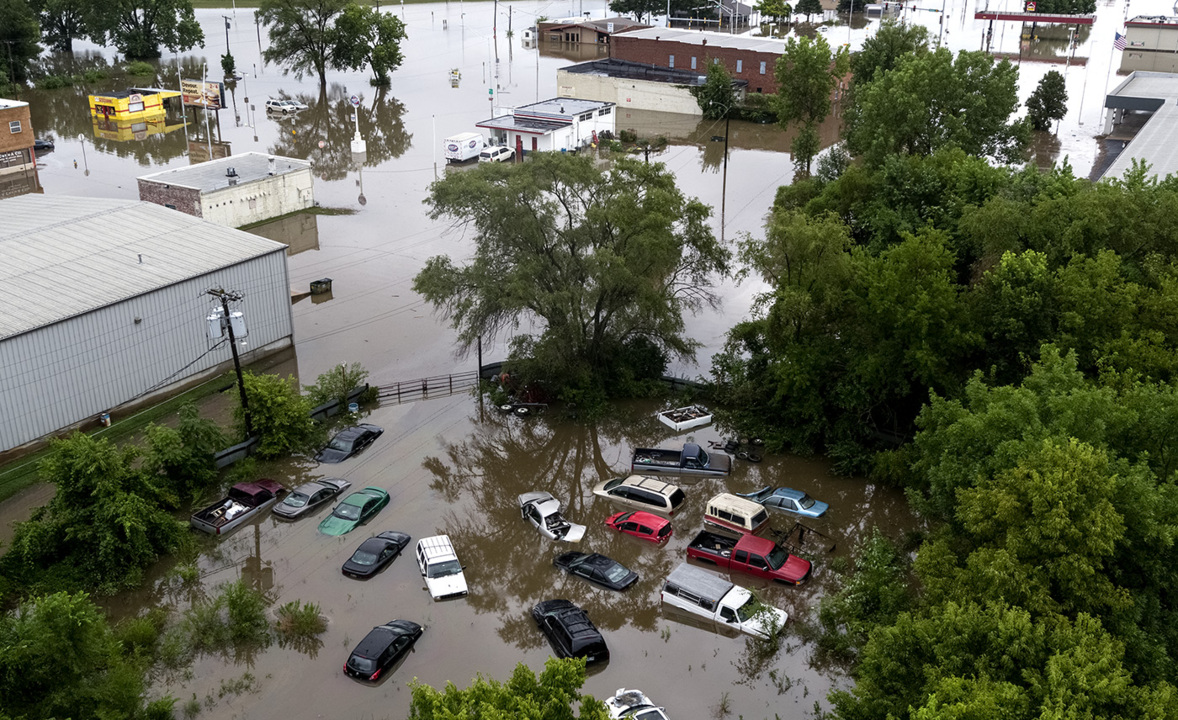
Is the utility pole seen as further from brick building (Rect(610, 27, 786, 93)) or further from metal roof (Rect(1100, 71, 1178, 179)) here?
brick building (Rect(610, 27, 786, 93))

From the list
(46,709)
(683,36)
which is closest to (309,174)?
(46,709)

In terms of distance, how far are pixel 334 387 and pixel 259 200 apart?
19.6 metres

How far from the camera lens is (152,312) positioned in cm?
2973

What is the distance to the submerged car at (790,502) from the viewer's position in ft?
84.6

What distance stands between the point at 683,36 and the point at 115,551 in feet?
225

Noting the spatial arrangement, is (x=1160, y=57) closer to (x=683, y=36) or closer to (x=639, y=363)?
(x=683, y=36)

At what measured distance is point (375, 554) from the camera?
23484mm

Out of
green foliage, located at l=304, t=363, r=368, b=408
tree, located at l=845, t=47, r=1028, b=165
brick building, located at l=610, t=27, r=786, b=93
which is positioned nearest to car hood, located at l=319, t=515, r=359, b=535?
green foliage, located at l=304, t=363, r=368, b=408

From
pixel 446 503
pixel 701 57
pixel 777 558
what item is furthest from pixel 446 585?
pixel 701 57

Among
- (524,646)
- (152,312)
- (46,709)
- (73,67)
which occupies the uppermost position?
(73,67)

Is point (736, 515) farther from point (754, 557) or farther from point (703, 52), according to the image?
point (703, 52)

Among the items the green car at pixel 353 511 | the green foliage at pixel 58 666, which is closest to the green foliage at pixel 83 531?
the green car at pixel 353 511

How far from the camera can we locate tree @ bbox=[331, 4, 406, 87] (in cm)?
7731

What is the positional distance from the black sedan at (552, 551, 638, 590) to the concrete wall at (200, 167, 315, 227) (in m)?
28.6
